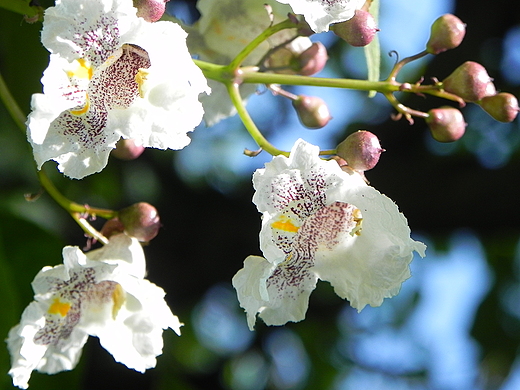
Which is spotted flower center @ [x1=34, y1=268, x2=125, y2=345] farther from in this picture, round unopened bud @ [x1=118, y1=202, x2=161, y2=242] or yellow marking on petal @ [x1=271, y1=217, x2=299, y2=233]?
yellow marking on petal @ [x1=271, y1=217, x2=299, y2=233]

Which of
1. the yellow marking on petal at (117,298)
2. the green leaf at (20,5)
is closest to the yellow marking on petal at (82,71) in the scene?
the green leaf at (20,5)

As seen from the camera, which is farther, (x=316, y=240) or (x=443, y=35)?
(x=443, y=35)

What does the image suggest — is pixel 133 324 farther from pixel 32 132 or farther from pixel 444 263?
pixel 444 263

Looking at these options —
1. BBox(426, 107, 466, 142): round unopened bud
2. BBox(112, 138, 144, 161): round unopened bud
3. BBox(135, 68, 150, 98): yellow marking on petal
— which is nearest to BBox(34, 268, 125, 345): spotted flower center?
BBox(112, 138, 144, 161): round unopened bud

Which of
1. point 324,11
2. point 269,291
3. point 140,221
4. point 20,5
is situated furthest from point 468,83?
point 20,5

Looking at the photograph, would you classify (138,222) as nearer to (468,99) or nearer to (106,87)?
Answer: (106,87)

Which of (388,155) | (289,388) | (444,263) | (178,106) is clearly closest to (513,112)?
(178,106)
